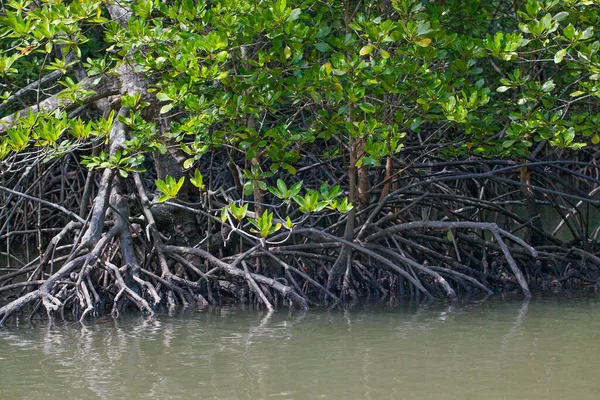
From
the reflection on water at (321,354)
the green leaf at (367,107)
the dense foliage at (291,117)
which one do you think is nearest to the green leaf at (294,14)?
the dense foliage at (291,117)

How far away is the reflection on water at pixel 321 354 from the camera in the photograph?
141 inches

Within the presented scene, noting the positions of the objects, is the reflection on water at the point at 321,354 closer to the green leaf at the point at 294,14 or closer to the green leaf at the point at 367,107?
the green leaf at the point at 367,107

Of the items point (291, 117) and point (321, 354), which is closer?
point (321, 354)

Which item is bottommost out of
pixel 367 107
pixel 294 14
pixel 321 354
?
pixel 321 354

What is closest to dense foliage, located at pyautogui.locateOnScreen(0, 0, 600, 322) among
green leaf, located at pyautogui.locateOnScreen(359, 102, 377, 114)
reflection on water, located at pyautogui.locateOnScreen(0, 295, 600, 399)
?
green leaf, located at pyautogui.locateOnScreen(359, 102, 377, 114)

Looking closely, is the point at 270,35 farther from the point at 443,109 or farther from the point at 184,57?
the point at 443,109

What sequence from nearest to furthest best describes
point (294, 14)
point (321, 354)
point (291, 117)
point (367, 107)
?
point (321, 354) → point (294, 14) → point (367, 107) → point (291, 117)

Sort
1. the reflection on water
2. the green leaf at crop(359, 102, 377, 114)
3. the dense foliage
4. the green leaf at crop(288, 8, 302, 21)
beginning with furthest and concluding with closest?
the green leaf at crop(359, 102, 377, 114) < the dense foliage < the green leaf at crop(288, 8, 302, 21) < the reflection on water

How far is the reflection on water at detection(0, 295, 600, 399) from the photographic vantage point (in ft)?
11.8

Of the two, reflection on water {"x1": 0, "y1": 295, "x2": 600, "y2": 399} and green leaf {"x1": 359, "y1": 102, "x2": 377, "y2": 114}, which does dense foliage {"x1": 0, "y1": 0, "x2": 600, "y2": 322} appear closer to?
green leaf {"x1": 359, "y1": 102, "x2": 377, "y2": 114}

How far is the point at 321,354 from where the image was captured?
13.8ft

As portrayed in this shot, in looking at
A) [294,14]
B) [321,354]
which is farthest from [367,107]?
[321,354]

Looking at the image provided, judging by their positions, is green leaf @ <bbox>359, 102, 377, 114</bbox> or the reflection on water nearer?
the reflection on water

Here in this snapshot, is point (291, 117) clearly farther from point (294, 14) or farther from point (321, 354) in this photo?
point (321, 354)
